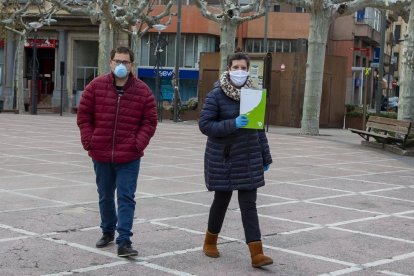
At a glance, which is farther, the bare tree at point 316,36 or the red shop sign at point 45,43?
the red shop sign at point 45,43

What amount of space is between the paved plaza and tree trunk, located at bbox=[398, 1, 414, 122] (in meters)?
5.34

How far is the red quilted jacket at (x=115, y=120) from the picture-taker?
21.4 ft

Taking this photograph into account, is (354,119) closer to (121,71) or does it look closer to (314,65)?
(314,65)

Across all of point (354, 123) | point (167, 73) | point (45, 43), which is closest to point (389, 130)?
point (354, 123)

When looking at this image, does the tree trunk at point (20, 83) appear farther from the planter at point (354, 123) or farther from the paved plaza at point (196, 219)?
the paved plaza at point (196, 219)

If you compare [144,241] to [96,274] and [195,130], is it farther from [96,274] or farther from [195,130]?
[195,130]

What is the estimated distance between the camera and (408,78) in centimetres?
2025

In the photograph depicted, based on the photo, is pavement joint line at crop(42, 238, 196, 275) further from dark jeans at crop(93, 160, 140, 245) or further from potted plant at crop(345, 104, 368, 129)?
potted plant at crop(345, 104, 368, 129)

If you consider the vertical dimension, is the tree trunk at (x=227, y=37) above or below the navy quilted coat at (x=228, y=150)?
above

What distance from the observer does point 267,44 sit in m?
53.4

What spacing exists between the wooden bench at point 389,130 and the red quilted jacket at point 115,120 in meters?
11.7

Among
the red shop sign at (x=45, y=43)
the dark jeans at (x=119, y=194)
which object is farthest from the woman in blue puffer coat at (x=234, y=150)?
the red shop sign at (x=45, y=43)

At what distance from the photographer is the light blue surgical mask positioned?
6.50 metres

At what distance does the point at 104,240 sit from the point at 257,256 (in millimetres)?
1482
